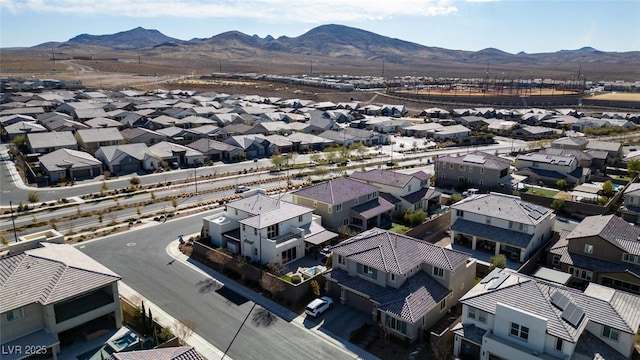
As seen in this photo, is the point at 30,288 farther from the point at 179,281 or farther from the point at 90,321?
the point at 179,281

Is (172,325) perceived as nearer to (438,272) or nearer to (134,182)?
(438,272)

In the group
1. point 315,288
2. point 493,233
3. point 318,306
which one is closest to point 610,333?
point 493,233

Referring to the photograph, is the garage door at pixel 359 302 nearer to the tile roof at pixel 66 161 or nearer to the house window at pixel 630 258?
the house window at pixel 630 258

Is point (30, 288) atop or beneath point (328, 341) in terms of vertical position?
atop

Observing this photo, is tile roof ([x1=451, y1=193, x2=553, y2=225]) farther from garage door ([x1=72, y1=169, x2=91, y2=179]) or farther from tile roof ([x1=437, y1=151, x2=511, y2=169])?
garage door ([x1=72, y1=169, x2=91, y2=179])

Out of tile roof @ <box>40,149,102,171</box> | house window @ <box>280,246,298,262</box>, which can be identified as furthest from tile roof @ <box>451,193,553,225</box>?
tile roof @ <box>40,149,102,171</box>

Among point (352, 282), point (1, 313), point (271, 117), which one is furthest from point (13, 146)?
point (352, 282)

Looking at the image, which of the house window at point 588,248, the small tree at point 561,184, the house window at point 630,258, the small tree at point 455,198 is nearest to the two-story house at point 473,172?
the small tree at point 561,184
